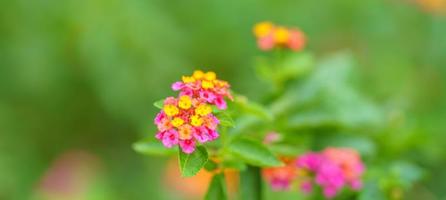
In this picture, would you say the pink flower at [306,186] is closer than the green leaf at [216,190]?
No

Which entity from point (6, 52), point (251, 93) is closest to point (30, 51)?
point (6, 52)

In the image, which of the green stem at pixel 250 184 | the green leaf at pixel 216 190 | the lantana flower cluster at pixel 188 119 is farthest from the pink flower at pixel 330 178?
the lantana flower cluster at pixel 188 119

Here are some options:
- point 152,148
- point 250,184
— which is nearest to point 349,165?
point 250,184

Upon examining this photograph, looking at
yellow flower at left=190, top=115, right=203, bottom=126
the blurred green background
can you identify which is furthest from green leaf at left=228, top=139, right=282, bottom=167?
the blurred green background

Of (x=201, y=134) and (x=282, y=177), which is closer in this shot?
(x=201, y=134)

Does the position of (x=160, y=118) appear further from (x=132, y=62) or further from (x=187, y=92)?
(x=132, y=62)

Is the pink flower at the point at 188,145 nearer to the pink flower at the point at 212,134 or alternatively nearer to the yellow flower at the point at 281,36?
the pink flower at the point at 212,134
